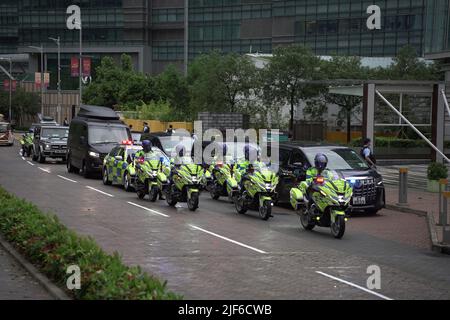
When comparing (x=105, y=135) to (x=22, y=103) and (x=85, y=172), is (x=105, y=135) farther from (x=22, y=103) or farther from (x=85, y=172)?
(x=22, y=103)

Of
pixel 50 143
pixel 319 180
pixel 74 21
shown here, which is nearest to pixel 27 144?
pixel 50 143

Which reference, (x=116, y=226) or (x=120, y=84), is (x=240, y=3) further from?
(x=116, y=226)

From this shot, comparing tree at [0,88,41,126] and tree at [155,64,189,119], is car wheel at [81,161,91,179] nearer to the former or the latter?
tree at [155,64,189,119]

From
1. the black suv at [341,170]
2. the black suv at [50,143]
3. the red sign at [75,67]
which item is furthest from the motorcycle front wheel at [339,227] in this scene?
the red sign at [75,67]

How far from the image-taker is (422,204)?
19969mm

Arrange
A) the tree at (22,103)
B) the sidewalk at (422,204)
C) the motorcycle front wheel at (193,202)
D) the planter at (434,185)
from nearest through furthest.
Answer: the sidewalk at (422,204) < the motorcycle front wheel at (193,202) < the planter at (434,185) < the tree at (22,103)

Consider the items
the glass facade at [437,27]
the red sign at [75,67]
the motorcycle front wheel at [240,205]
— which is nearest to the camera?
the motorcycle front wheel at [240,205]

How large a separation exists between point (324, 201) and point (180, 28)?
8388 centimetres

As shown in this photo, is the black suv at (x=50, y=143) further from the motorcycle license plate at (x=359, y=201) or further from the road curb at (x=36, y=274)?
the road curb at (x=36, y=274)

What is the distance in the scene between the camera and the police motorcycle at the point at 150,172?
19.3m

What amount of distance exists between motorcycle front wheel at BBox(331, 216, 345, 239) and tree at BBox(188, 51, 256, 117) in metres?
32.2

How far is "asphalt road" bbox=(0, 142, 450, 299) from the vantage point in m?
9.63

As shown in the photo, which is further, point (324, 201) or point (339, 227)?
point (324, 201)

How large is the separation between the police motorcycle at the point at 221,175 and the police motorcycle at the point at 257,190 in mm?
1520
